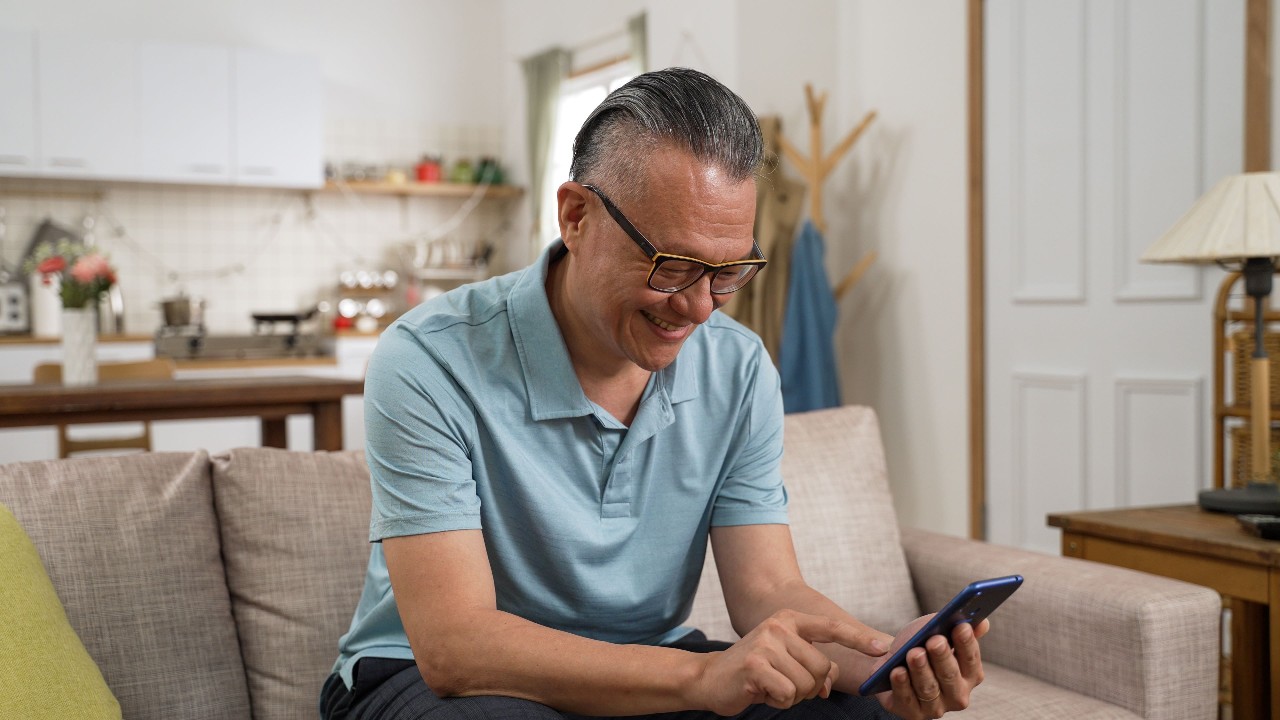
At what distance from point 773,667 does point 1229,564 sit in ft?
4.05

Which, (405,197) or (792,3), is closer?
(792,3)

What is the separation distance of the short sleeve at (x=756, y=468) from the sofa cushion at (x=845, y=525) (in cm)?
45

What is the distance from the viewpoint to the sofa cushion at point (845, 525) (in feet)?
6.68

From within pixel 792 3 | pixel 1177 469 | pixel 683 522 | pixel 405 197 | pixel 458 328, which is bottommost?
pixel 1177 469

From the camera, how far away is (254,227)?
6.14m

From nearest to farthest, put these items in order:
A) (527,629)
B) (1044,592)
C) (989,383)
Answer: (527,629)
(1044,592)
(989,383)

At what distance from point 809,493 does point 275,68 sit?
15.2ft

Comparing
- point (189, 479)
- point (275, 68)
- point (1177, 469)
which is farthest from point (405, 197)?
point (189, 479)

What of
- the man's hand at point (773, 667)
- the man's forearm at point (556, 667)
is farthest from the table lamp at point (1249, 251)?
the man's forearm at point (556, 667)

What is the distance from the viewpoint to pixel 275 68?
5.79m

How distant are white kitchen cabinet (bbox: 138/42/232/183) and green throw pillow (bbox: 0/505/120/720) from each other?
14.8ft

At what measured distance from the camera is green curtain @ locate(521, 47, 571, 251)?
19.6 feet

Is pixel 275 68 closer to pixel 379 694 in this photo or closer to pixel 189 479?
pixel 189 479

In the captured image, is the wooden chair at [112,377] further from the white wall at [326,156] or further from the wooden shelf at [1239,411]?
the wooden shelf at [1239,411]
